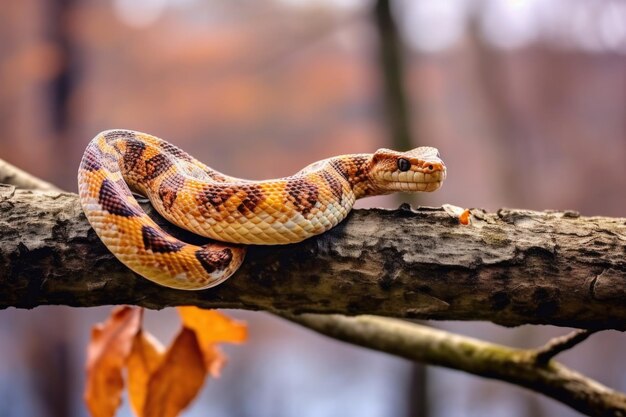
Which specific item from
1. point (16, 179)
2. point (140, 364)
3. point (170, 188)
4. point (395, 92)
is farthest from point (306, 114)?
point (170, 188)

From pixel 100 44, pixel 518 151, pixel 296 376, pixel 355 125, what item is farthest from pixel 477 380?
pixel 100 44

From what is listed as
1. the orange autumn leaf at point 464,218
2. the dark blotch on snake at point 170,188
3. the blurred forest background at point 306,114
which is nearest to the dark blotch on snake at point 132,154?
the dark blotch on snake at point 170,188

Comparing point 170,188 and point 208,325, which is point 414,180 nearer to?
point 170,188

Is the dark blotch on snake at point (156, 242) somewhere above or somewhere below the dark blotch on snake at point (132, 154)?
below

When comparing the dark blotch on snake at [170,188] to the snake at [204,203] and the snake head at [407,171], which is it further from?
the snake head at [407,171]

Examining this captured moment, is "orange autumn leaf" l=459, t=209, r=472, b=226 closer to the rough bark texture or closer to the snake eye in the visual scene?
the rough bark texture
